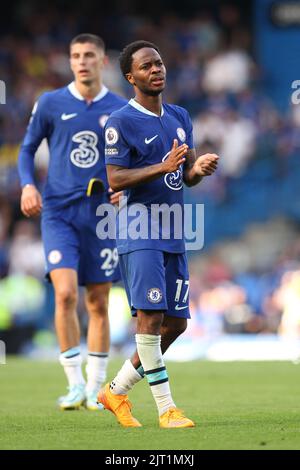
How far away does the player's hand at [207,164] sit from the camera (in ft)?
22.1

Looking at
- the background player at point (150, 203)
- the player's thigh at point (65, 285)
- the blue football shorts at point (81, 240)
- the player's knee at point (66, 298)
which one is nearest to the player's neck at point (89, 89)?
the blue football shorts at point (81, 240)

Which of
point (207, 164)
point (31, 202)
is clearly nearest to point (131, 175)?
point (207, 164)

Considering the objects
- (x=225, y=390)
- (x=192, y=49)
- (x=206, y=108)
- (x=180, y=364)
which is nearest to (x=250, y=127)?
(x=206, y=108)

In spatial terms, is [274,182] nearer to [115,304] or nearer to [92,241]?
[115,304]

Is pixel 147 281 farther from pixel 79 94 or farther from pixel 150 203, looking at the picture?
pixel 79 94

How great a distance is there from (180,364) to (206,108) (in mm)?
8530

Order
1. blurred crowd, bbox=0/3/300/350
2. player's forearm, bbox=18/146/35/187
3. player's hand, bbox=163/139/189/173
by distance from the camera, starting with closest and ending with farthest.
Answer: player's hand, bbox=163/139/189/173 → player's forearm, bbox=18/146/35/187 → blurred crowd, bbox=0/3/300/350

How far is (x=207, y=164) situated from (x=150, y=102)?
59cm

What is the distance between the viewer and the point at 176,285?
6.99m

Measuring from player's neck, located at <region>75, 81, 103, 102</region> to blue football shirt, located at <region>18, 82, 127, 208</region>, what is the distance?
50 mm

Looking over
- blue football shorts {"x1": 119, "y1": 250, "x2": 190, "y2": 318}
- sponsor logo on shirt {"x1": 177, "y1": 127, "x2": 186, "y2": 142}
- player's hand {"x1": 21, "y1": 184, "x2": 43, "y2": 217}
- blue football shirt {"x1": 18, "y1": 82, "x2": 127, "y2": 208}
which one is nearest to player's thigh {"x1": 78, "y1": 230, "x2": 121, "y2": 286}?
blue football shirt {"x1": 18, "y1": 82, "x2": 127, "y2": 208}

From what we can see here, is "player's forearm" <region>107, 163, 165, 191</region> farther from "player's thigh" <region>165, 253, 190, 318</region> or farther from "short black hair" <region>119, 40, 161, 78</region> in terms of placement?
"short black hair" <region>119, 40, 161, 78</region>

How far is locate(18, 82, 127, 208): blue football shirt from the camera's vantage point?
8914 mm

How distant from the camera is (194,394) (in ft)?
31.9
